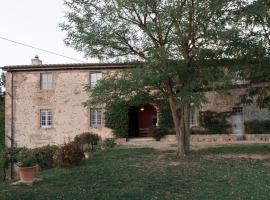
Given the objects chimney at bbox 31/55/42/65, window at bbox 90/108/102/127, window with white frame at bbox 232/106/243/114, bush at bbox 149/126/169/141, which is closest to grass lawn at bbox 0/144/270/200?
bush at bbox 149/126/169/141

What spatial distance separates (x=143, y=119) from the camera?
28.9 metres

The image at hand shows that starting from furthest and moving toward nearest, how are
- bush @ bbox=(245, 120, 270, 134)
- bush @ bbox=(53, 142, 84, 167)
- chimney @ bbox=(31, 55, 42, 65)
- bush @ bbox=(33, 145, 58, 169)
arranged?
chimney @ bbox=(31, 55, 42, 65) < bush @ bbox=(245, 120, 270, 134) < bush @ bbox=(33, 145, 58, 169) < bush @ bbox=(53, 142, 84, 167)

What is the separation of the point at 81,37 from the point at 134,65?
2.58m

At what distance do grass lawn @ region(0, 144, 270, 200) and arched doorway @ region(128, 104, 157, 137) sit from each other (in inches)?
562

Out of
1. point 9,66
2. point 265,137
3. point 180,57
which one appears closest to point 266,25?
point 180,57

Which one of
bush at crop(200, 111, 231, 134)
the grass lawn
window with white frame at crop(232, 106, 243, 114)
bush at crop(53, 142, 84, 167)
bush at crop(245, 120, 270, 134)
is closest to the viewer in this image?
the grass lawn

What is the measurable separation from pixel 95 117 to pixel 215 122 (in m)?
8.64

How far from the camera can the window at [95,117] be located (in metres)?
26.5

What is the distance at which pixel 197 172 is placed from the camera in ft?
36.2

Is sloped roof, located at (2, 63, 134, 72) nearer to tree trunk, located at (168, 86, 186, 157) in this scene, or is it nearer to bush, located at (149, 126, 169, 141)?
bush, located at (149, 126, 169, 141)

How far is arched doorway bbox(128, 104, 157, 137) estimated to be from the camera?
92.6ft

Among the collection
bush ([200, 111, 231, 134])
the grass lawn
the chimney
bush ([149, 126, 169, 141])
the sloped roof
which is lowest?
the grass lawn

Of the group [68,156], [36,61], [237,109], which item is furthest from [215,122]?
[36,61]

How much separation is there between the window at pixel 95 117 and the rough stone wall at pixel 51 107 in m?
0.33
